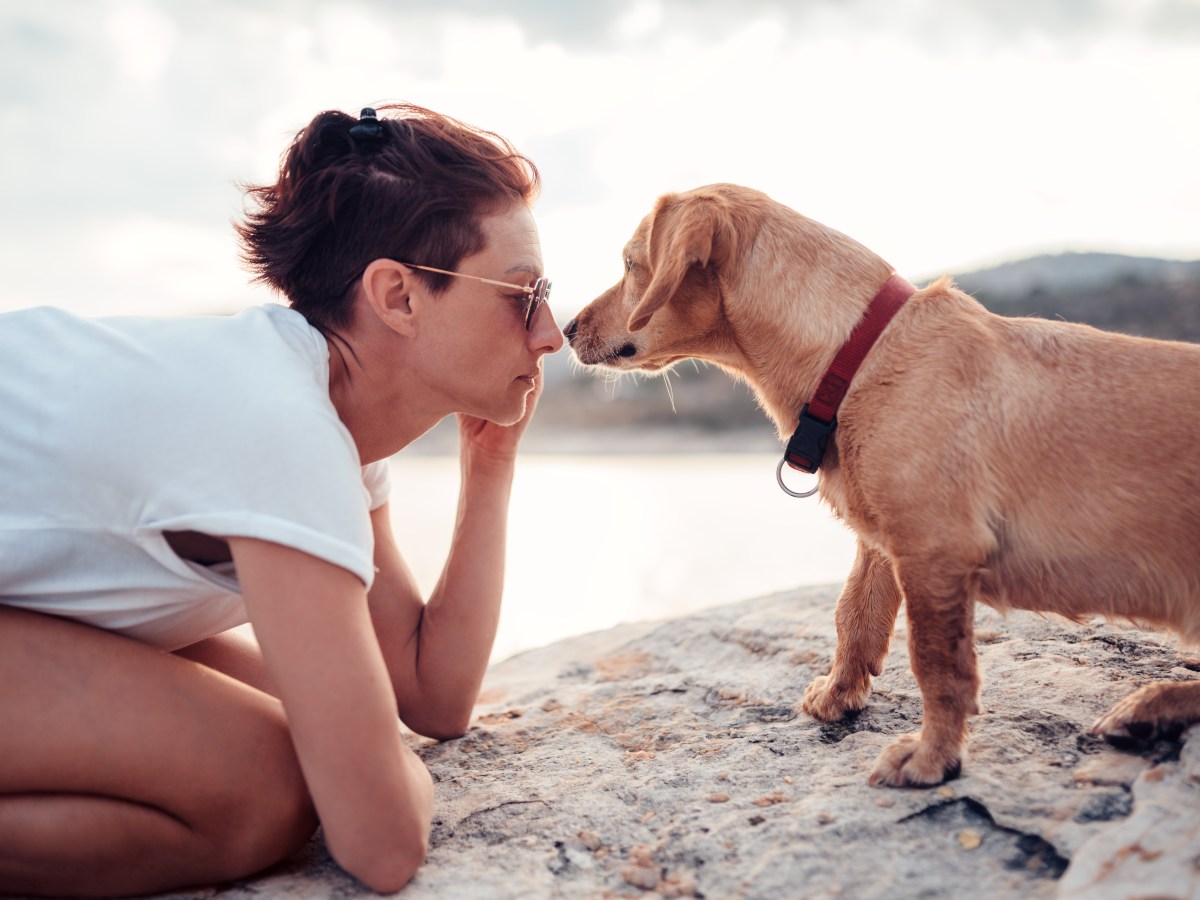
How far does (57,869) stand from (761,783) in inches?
58.2

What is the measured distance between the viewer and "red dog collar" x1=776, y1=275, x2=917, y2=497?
230cm

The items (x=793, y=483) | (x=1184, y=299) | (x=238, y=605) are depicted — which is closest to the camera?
(x=238, y=605)

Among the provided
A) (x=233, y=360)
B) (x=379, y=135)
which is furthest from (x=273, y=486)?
(x=379, y=135)

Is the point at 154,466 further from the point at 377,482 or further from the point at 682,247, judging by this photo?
the point at 682,247

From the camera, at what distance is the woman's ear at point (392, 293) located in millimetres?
2182

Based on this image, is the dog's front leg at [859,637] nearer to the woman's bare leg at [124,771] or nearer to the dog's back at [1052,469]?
the dog's back at [1052,469]

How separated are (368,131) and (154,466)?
1058mm

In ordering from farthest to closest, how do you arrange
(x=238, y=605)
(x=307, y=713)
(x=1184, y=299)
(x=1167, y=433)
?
(x=1184, y=299) → (x=238, y=605) → (x=1167, y=433) → (x=307, y=713)

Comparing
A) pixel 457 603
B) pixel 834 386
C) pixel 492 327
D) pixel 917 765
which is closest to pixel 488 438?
pixel 457 603

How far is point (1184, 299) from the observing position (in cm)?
1773

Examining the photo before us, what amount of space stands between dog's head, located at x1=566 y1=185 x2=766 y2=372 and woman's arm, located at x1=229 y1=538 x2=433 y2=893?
1.25 meters

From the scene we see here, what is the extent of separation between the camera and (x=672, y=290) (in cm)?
253

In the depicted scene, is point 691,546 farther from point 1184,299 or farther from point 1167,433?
point 1184,299

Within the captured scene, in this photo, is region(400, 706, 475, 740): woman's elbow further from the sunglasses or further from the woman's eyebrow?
the woman's eyebrow
